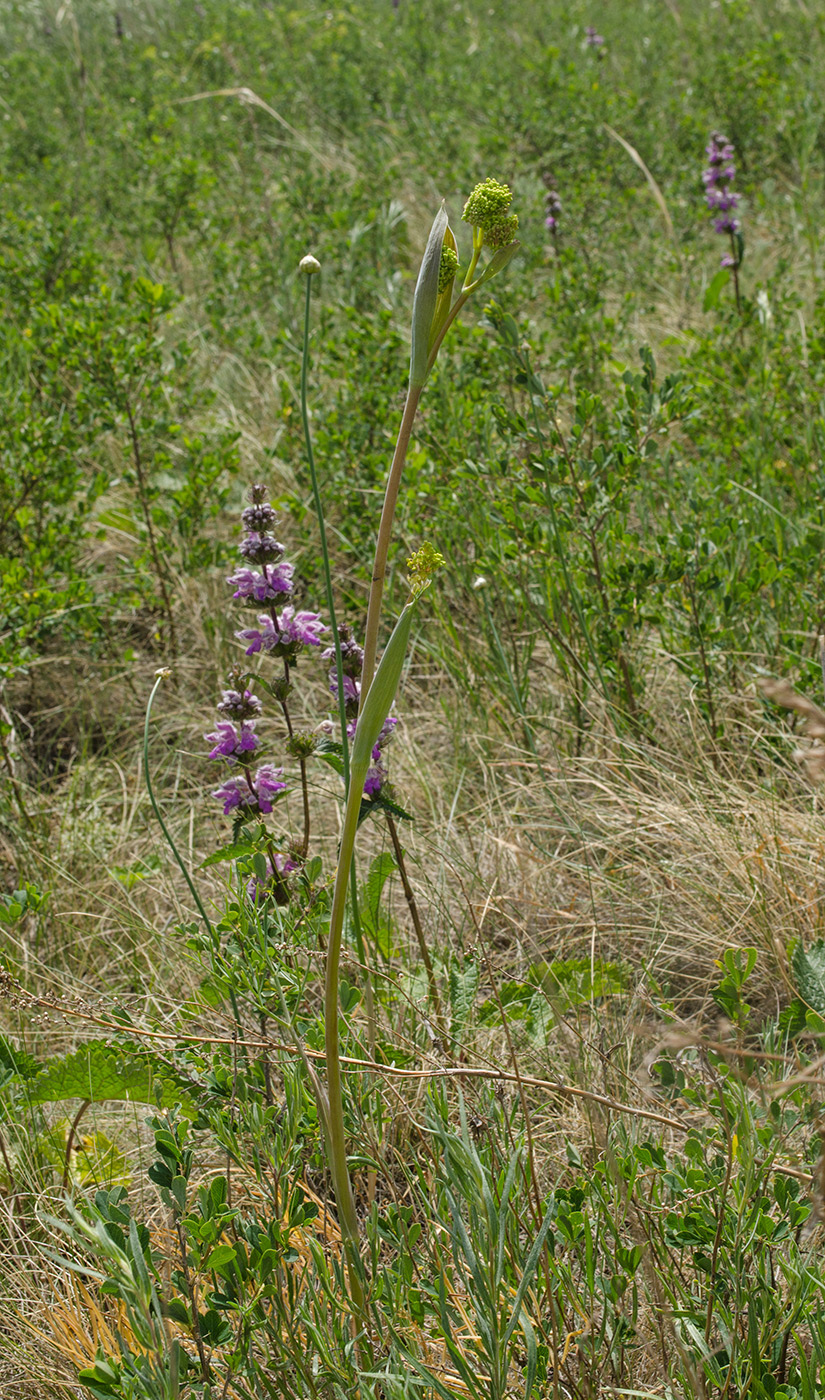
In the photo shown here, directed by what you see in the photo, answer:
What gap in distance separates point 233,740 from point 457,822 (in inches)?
28.1

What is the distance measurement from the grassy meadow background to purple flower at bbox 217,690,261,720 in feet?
0.99

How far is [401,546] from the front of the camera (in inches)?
129

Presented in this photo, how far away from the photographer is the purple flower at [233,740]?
1.88m

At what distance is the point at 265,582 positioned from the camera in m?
1.86

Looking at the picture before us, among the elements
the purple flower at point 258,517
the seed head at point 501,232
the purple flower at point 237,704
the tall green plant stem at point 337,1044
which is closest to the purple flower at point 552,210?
the purple flower at point 258,517

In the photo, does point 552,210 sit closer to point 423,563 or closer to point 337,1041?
point 423,563

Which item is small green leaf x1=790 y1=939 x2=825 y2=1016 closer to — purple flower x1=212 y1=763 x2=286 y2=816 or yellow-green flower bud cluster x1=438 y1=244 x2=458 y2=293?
purple flower x1=212 y1=763 x2=286 y2=816

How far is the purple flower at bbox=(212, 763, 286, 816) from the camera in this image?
1853 millimetres

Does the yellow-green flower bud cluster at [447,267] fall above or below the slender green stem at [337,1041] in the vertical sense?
above

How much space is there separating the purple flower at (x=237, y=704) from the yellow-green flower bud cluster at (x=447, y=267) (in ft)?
3.47

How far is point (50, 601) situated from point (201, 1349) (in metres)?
2.09

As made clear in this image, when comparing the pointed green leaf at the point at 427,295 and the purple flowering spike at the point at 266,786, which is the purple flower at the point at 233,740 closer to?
the purple flowering spike at the point at 266,786

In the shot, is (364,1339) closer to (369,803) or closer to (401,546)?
(369,803)

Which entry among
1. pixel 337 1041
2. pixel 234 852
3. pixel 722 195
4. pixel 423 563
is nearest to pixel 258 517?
pixel 234 852
